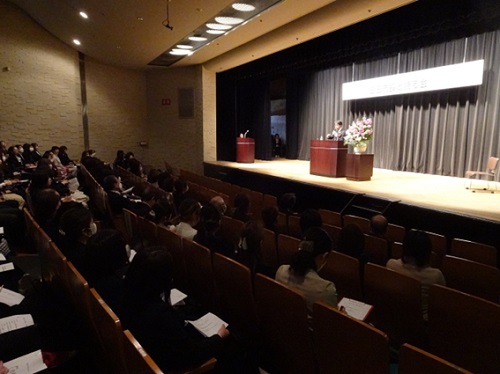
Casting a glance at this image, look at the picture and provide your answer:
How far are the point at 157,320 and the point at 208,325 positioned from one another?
42 centimetres

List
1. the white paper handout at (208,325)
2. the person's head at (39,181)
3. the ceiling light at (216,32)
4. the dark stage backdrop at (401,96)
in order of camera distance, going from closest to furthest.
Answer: the white paper handout at (208,325)
the person's head at (39,181)
the dark stage backdrop at (401,96)
the ceiling light at (216,32)

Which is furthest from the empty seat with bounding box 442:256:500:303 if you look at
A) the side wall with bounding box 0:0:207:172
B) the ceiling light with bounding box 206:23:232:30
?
the side wall with bounding box 0:0:207:172

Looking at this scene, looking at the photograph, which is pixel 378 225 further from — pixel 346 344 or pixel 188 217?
pixel 346 344

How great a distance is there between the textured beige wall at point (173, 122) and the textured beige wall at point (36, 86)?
222 centimetres

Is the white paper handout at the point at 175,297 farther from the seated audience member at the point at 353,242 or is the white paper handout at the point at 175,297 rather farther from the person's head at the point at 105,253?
the seated audience member at the point at 353,242

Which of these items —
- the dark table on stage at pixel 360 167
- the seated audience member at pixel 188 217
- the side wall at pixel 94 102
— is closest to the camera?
the seated audience member at pixel 188 217

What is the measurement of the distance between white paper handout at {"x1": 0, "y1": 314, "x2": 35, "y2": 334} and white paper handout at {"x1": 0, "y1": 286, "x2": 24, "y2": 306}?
0.20 m

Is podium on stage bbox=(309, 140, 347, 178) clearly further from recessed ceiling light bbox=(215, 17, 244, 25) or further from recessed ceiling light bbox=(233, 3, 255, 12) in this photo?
recessed ceiling light bbox=(233, 3, 255, 12)

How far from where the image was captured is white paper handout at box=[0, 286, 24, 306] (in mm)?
2062

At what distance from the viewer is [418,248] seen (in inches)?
94.3

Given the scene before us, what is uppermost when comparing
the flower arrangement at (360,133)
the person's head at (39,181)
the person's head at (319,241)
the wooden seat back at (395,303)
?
the flower arrangement at (360,133)

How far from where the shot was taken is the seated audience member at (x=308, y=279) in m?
1.97

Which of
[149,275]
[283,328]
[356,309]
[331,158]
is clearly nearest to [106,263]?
[149,275]

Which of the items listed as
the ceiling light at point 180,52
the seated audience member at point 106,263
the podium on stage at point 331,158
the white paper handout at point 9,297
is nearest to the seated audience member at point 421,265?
the seated audience member at point 106,263
